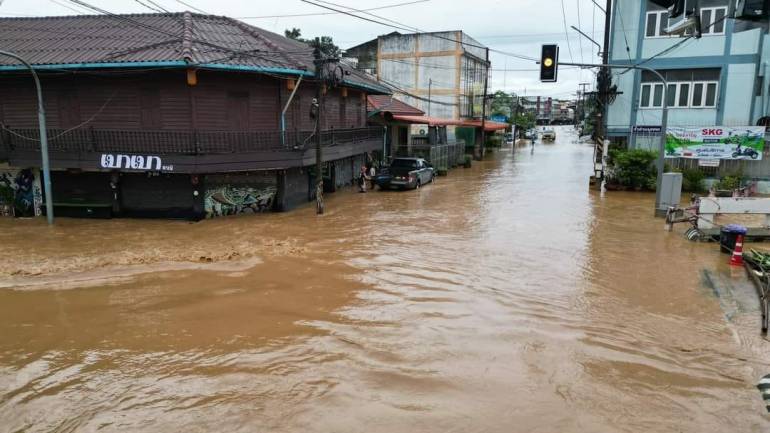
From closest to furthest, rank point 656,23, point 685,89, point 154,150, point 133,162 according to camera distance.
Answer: point 133,162
point 154,150
point 656,23
point 685,89

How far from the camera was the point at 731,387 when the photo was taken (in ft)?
22.0

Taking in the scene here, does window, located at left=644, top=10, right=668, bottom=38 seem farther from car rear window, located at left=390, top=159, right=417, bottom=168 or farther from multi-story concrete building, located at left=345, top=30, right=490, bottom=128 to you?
multi-story concrete building, located at left=345, top=30, right=490, bottom=128

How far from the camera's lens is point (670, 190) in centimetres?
1748

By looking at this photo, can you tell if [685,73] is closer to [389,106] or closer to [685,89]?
[685,89]

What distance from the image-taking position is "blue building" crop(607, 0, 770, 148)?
24.6 m

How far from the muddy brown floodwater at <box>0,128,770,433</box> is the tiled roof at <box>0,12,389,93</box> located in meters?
5.60

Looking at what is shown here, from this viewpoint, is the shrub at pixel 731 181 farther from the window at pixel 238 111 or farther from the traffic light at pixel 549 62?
the window at pixel 238 111

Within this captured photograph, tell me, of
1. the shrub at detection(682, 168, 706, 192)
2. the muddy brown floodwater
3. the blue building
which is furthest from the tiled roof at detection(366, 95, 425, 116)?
the muddy brown floodwater

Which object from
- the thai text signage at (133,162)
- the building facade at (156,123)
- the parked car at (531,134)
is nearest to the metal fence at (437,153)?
the building facade at (156,123)

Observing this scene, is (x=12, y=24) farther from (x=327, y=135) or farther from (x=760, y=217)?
(x=760, y=217)

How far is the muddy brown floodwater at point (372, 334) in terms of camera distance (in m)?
6.16

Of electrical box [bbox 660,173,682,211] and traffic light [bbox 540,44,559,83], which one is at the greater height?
traffic light [bbox 540,44,559,83]

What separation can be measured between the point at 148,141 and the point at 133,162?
2.79 feet

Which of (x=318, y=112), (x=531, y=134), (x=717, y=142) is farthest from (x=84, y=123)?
(x=531, y=134)
